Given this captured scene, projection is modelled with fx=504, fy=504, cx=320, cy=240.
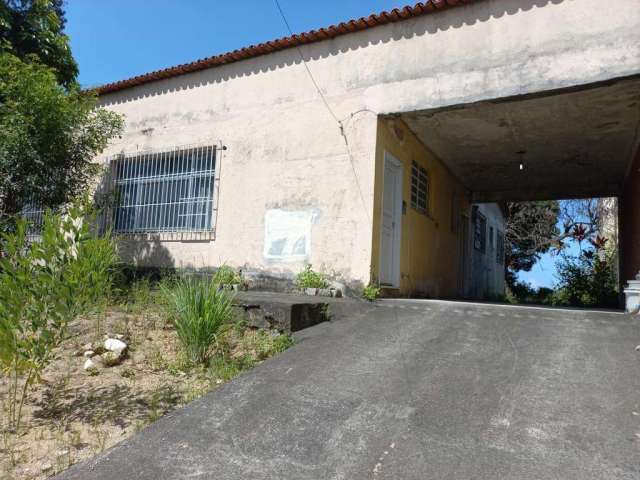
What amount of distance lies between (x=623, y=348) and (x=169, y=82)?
7629mm

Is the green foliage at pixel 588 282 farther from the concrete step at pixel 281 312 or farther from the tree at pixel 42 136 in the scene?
the tree at pixel 42 136

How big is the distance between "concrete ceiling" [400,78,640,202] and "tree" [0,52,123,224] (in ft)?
15.1

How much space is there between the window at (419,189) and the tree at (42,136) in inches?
188

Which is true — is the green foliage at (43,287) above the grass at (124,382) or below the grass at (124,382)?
above

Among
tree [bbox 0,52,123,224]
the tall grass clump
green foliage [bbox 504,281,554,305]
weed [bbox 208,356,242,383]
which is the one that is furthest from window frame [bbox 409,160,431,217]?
green foliage [bbox 504,281,554,305]

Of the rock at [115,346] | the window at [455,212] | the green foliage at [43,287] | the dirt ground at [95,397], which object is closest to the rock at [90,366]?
the dirt ground at [95,397]

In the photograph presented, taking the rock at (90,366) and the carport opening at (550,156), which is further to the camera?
the carport opening at (550,156)

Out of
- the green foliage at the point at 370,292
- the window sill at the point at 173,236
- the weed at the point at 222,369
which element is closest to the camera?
the weed at the point at 222,369

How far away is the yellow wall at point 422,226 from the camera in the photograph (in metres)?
6.92

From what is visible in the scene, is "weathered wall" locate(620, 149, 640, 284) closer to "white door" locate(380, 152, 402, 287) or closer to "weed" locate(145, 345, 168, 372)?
"white door" locate(380, 152, 402, 287)

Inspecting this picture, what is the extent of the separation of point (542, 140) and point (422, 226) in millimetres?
2345

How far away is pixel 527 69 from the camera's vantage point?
19.5 ft

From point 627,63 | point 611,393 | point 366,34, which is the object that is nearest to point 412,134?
point 366,34

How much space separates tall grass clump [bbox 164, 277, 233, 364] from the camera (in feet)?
14.4
